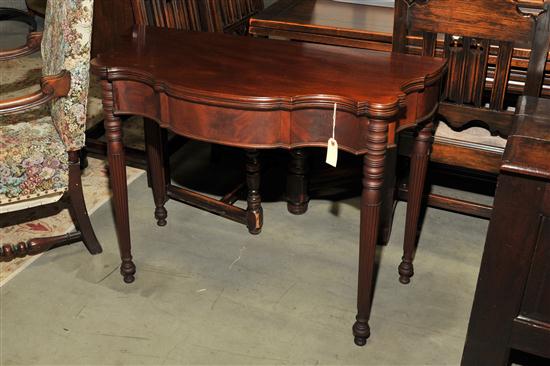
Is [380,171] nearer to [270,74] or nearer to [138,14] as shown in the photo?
[270,74]

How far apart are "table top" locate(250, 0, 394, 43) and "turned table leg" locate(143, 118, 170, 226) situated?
572mm

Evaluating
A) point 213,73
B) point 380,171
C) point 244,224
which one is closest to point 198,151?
point 244,224

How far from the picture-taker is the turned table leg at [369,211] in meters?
2.05

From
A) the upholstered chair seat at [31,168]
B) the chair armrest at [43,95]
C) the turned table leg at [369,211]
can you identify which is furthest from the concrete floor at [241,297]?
the chair armrest at [43,95]

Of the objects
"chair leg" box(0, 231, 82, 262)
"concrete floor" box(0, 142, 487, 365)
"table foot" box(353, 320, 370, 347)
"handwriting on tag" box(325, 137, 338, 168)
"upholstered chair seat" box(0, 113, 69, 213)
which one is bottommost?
"concrete floor" box(0, 142, 487, 365)

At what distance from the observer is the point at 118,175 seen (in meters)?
2.49

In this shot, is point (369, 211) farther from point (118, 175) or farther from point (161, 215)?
point (161, 215)

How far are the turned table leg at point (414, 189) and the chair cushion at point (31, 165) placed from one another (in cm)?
120

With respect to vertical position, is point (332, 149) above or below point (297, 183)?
above

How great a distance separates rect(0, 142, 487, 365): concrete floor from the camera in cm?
242

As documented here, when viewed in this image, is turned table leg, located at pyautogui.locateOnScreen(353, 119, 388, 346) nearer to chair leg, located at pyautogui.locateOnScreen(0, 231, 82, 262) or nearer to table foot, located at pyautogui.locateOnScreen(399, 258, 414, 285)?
table foot, located at pyautogui.locateOnScreen(399, 258, 414, 285)

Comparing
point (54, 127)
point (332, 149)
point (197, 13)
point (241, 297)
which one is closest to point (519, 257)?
point (332, 149)

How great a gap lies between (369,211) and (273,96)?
0.44m

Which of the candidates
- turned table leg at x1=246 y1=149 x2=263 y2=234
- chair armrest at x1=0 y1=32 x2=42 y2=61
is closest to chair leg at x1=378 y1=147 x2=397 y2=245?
turned table leg at x1=246 y1=149 x2=263 y2=234
